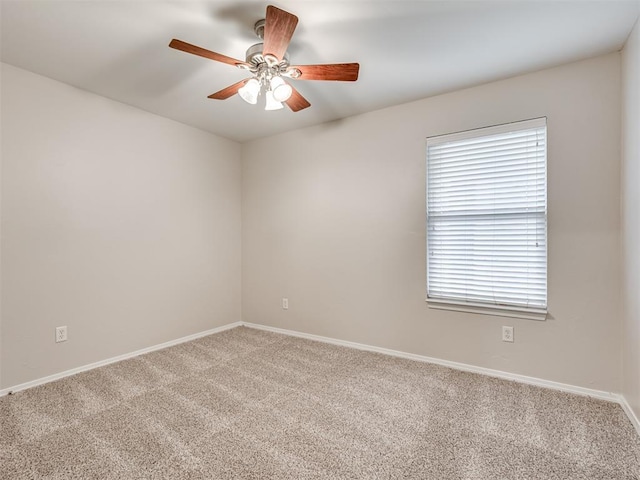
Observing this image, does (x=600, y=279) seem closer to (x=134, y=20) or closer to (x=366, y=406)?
(x=366, y=406)

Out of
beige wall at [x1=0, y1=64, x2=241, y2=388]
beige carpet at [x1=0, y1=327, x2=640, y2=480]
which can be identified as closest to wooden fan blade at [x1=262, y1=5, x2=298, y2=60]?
beige wall at [x1=0, y1=64, x2=241, y2=388]

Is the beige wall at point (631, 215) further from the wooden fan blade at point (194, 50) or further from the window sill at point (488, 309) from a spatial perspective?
the wooden fan blade at point (194, 50)

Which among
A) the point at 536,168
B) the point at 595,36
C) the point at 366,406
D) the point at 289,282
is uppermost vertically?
the point at 595,36

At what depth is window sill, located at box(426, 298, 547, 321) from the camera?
2520mm

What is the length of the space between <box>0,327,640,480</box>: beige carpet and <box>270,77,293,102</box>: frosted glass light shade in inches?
80.0

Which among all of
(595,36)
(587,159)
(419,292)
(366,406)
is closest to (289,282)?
(419,292)

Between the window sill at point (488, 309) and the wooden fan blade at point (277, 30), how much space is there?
7.73 ft

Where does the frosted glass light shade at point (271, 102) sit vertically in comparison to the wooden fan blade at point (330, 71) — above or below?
below

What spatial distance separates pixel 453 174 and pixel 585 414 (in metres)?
1.96

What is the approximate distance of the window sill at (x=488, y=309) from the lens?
99.2 inches

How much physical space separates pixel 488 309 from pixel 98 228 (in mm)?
3481

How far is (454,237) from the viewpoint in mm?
2902

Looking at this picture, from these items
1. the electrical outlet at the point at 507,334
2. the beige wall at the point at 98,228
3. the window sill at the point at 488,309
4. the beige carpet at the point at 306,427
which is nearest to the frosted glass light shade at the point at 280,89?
the beige wall at the point at 98,228

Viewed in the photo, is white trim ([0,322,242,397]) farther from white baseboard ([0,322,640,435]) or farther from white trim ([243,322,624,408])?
white trim ([243,322,624,408])
